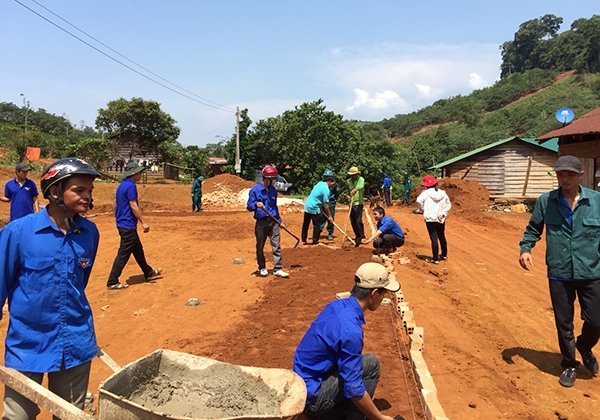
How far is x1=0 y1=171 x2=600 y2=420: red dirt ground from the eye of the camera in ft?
13.4

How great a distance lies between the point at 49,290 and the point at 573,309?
14.7ft

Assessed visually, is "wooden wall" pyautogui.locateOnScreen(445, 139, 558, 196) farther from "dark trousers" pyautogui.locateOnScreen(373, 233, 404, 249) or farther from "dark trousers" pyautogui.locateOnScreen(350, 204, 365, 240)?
"dark trousers" pyautogui.locateOnScreen(373, 233, 404, 249)

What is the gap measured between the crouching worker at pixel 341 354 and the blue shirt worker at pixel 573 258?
220cm

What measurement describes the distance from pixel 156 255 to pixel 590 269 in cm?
822

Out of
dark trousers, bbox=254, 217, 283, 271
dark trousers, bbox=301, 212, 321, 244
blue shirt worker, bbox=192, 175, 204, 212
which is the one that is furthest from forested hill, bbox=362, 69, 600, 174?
dark trousers, bbox=254, 217, 283, 271

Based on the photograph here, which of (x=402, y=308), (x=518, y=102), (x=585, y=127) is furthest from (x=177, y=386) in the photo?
(x=518, y=102)

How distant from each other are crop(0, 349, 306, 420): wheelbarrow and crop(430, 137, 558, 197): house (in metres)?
21.2

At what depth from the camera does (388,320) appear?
5.62 meters

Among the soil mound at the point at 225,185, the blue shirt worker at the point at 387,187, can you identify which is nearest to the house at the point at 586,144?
the blue shirt worker at the point at 387,187

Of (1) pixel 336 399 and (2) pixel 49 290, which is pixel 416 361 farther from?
(2) pixel 49 290

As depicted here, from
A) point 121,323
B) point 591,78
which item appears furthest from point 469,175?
point 591,78

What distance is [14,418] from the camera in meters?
2.43

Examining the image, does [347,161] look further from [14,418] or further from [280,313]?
[14,418]

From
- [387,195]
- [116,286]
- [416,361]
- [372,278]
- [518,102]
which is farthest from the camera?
[518,102]
